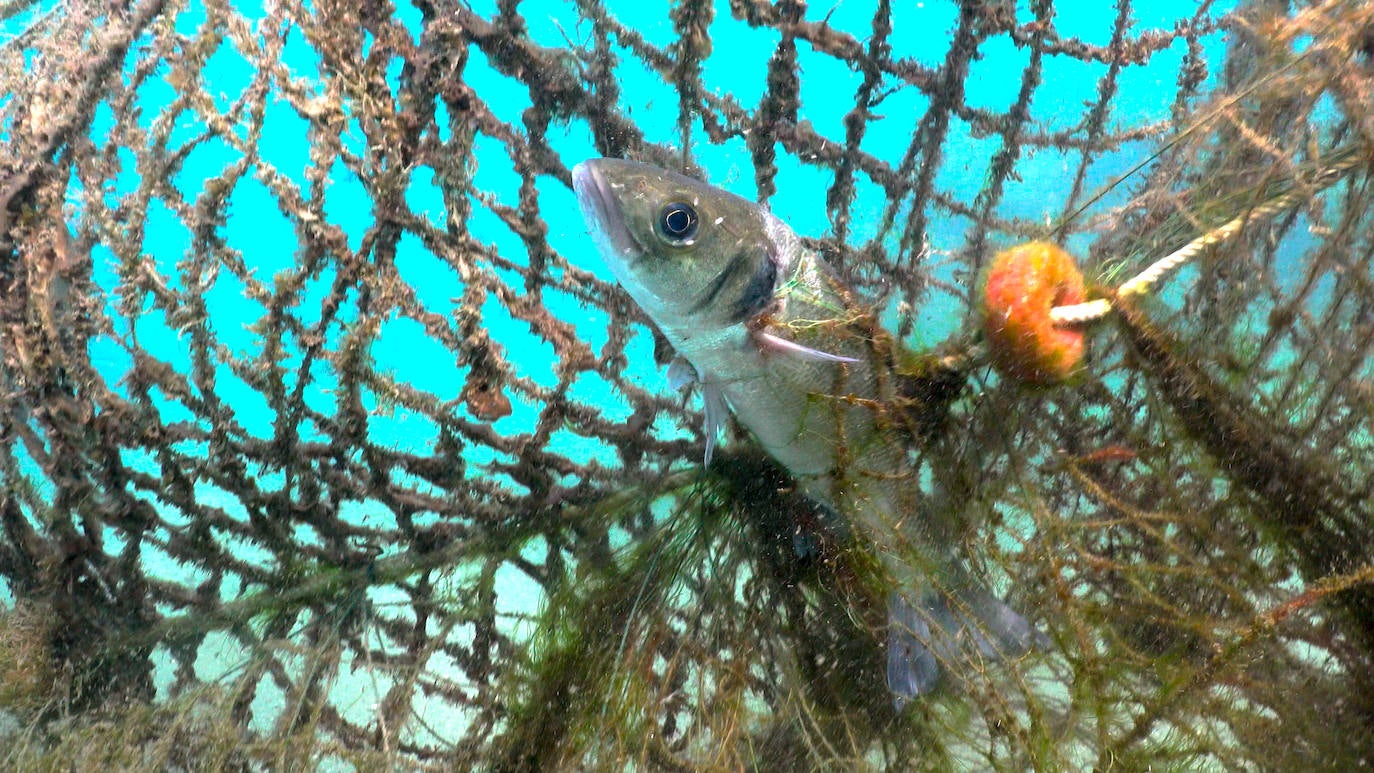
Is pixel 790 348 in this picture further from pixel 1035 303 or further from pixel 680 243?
pixel 1035 303

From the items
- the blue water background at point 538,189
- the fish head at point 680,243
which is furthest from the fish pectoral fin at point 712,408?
the blue water background at point 538,189

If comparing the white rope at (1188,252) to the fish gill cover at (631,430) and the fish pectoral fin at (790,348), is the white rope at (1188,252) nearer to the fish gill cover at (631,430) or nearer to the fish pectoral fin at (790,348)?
the fish gill cover at (631,430)

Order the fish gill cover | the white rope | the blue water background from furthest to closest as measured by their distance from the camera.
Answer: the blue water background
the fish gill cover
the white rope

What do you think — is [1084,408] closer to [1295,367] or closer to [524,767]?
[1295,367]

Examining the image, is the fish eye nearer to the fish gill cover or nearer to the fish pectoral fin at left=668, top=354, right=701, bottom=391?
the fish pectoral fin at left=668, top=354, right=701, bottom=391

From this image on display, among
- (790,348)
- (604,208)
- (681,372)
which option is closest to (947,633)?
(790,348)

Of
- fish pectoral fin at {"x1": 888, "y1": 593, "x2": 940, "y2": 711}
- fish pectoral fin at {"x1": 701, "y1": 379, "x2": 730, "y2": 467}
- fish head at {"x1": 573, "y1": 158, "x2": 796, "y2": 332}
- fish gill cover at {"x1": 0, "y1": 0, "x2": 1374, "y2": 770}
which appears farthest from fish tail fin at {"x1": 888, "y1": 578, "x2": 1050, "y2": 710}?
fish head at {"x1": 573, "y1": 158, "x2": 796, "y2": 332}

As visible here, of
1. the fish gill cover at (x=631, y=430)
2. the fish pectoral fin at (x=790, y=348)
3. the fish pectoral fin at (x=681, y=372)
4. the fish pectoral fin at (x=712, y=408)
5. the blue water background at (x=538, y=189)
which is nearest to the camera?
the fish pectoral fin at (x=790, y=348)

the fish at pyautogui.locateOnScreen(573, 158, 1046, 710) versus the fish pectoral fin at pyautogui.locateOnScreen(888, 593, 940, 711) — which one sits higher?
the fish at pyautogui.locateOnScreen(573, 158, 1046, 710)
